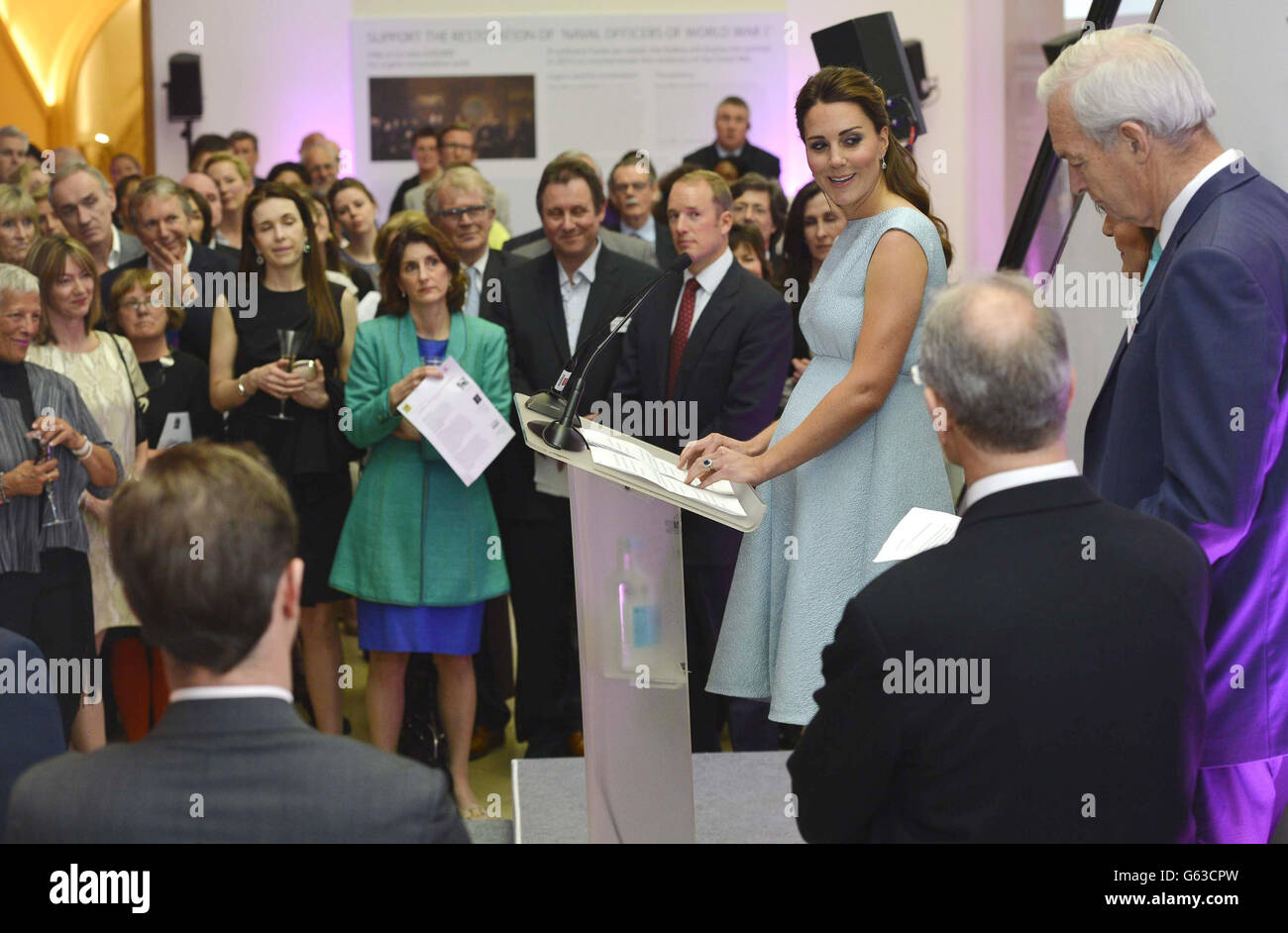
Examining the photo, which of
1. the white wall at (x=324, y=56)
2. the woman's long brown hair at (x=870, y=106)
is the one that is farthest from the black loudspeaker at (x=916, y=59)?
the woman's long brown hair at (x=870, y=106)

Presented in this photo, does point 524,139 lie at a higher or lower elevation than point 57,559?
higher

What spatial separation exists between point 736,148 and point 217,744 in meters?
7.95

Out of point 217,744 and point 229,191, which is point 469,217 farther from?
point 217,744

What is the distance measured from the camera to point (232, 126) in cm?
1006

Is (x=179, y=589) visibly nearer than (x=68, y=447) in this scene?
Yes

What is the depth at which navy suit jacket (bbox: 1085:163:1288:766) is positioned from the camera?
6.83ft

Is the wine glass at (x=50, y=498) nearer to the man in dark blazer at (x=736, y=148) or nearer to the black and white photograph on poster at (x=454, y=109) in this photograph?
the man in dark blazer at (x=736, y=148)

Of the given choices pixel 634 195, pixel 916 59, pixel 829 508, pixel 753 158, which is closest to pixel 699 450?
pixel 829 508

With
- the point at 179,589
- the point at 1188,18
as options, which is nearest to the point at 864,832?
the point at 179,589

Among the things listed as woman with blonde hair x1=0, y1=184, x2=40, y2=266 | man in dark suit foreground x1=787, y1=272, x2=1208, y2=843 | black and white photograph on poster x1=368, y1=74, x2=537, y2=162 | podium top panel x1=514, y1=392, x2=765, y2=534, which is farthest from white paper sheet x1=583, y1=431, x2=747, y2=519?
black and white photograph on poster x1=368, y1=74, x2=537, y2=162
